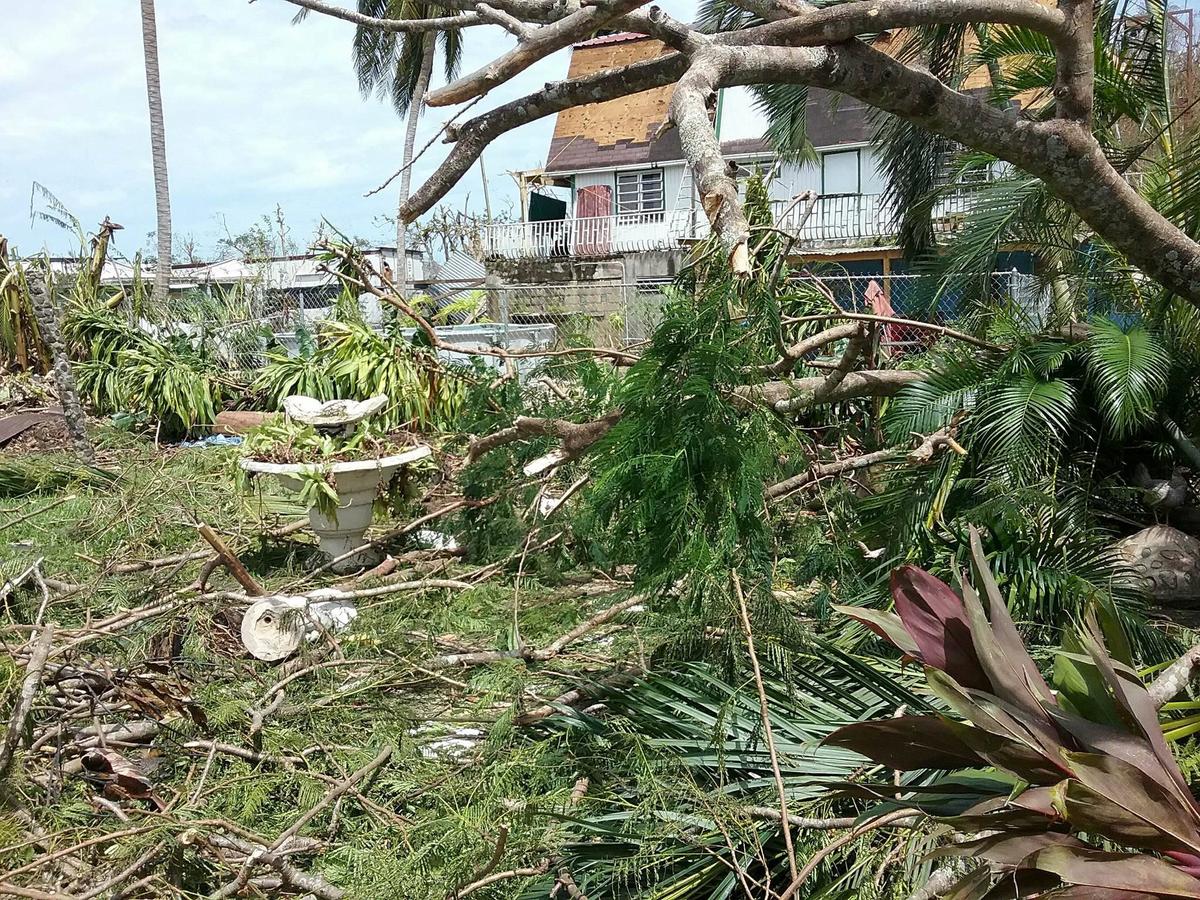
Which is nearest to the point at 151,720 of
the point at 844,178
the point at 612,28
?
the point at 612,28

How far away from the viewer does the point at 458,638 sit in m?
4.48

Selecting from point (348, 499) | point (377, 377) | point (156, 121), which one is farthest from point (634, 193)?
point (348, 499)

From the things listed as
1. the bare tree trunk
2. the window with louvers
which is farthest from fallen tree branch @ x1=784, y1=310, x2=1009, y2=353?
the window with louvers

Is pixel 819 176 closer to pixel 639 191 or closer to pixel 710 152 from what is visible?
pixel 639 191

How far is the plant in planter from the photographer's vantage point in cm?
584

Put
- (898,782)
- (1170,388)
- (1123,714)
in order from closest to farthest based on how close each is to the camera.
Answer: (1123,714) → (898,782) → (1170,388)

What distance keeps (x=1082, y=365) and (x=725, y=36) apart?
2.70 metres

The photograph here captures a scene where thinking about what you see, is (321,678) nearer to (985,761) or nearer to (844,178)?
(985,761)

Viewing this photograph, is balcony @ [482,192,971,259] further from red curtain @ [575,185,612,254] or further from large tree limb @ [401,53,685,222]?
large tree limb @ [401,53,685,222]

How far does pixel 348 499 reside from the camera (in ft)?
19.7

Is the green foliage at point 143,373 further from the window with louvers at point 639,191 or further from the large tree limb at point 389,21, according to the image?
the window with louvers at point 639,191

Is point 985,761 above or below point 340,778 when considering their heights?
above

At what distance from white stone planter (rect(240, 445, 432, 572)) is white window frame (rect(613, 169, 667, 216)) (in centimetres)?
2086

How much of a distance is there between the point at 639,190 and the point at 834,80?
2389 centimetres
